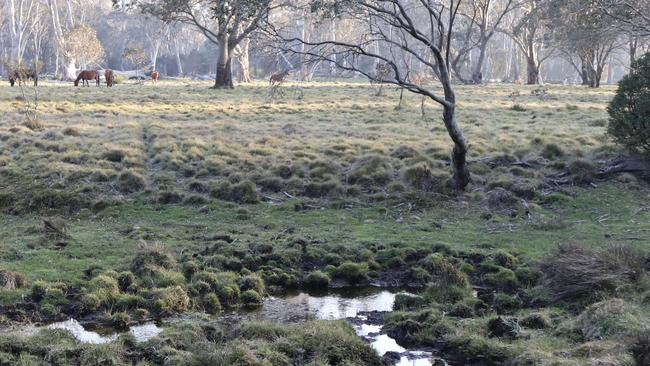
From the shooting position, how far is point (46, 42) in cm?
8456

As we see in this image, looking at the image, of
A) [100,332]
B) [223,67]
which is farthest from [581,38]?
[100,332]

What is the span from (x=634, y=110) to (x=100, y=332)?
12.7m

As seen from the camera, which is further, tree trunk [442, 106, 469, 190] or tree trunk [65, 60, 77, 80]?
tree trunk [65, 60, 77, 80]

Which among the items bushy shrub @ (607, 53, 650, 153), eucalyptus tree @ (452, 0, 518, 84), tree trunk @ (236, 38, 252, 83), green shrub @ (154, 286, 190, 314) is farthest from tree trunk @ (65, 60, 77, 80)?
green shrub @ (154, 286, 190, 314)

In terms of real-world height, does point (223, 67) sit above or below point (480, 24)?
below

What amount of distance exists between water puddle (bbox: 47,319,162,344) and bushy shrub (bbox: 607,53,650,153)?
11.9 meters

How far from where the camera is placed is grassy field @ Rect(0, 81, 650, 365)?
10.2m

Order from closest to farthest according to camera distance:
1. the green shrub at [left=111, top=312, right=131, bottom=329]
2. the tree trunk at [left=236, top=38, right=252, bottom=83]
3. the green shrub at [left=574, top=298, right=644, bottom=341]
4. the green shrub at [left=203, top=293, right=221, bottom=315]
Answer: the green shrub at [left=574, top=298, right=644, bottom=341] → the green shrub at [left=111, top=312, right=131, bottom=329] → the green shrub at [left=203, top=293, right=221, bottom=315] → the tree trunk at [left=236, top=38, right=252, bottom=83]


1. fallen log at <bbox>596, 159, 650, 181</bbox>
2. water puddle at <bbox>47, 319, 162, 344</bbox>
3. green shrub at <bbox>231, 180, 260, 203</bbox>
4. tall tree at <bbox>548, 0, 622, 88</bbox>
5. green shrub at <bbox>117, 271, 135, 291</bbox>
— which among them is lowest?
water puddle at <bbox>47, 319, 162, 344</bbox>

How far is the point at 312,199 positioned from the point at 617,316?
861 cm

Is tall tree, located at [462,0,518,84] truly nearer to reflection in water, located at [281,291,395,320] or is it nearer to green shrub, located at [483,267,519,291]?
green shrub, located at [483,267,519,291]

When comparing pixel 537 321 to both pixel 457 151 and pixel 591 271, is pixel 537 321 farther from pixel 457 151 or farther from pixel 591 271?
pixel 457 151

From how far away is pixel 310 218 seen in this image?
1520 cm

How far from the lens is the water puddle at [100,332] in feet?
30.3
